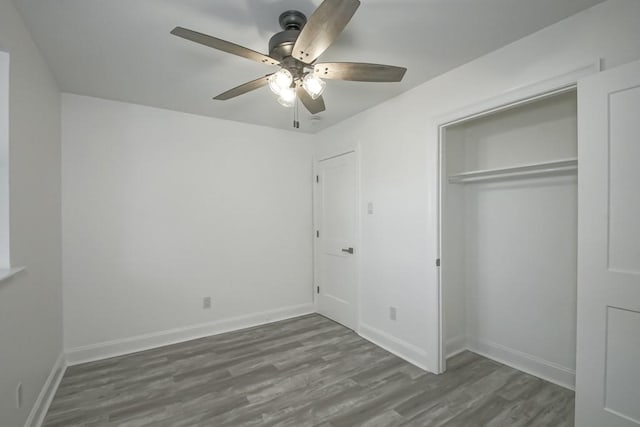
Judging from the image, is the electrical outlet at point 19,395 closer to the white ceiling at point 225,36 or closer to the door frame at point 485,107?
the white ceiling at point 225,36

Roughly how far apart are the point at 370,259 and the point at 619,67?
2.37 m

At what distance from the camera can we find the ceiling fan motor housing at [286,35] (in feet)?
5.18

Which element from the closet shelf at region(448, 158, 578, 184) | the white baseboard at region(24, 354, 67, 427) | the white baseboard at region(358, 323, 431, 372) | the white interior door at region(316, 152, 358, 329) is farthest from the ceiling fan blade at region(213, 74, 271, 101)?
the white baseboard at region(358, 323, 431, 372)

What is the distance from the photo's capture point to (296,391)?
2.29 meters

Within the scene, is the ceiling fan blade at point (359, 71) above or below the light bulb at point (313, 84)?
above

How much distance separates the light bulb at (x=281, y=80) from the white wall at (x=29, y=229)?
4.56 feet

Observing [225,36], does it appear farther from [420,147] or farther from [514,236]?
[514,236]

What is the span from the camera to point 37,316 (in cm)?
198

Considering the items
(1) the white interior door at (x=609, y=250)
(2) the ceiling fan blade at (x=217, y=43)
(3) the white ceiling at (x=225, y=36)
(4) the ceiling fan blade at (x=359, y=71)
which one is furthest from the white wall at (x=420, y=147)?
(2) the ceiling fan blade at (x=217, y=43)

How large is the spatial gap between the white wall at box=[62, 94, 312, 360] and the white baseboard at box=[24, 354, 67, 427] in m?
0.24

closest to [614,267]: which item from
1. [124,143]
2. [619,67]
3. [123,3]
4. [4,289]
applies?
[619,67]

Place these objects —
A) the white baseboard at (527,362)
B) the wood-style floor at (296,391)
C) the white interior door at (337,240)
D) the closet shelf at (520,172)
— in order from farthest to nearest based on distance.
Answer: the white interior door at (337,240), the white baseboard at (527,362), the closet shelf at (520,172), the wood-style floor at (296,391)

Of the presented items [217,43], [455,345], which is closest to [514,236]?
[455,345]

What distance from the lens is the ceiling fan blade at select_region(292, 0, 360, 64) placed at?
117 centimetres
